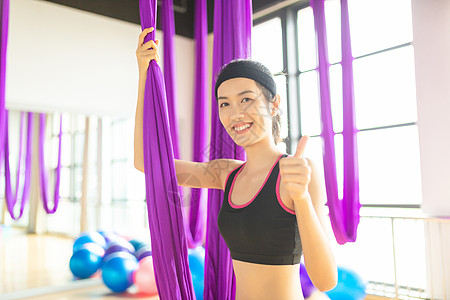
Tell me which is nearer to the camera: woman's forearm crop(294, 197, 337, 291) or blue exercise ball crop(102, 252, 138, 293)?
woman's forearm crop(294, 197, 337, 291)

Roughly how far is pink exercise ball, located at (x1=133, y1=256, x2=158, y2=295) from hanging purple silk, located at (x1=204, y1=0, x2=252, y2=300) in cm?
134

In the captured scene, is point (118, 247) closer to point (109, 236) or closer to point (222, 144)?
point (109, 236)

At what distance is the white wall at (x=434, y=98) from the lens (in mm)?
2666

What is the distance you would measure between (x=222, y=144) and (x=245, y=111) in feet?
1.83

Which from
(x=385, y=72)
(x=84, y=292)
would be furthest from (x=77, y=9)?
(x=385, y=72)

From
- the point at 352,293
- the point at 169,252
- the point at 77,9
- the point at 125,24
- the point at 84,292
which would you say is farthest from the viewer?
the point at 125,24

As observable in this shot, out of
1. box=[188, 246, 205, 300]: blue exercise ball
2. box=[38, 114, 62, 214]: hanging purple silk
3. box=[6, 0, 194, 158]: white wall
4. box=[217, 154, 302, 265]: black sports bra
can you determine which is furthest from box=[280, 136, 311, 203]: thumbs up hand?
box=[38, 114, 62, 214]: hanging purple silk

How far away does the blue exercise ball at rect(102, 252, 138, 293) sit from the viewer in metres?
2.82

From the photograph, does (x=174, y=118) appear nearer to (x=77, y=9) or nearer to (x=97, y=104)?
(x=97, y=104)

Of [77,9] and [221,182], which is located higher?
[77,9]

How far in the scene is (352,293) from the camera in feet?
7.72

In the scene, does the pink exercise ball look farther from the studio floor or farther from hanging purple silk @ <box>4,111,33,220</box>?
hanging purple silk @ <box>4,111,33,220</box>

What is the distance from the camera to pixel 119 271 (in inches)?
111

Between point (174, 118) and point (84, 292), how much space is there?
180 cm
